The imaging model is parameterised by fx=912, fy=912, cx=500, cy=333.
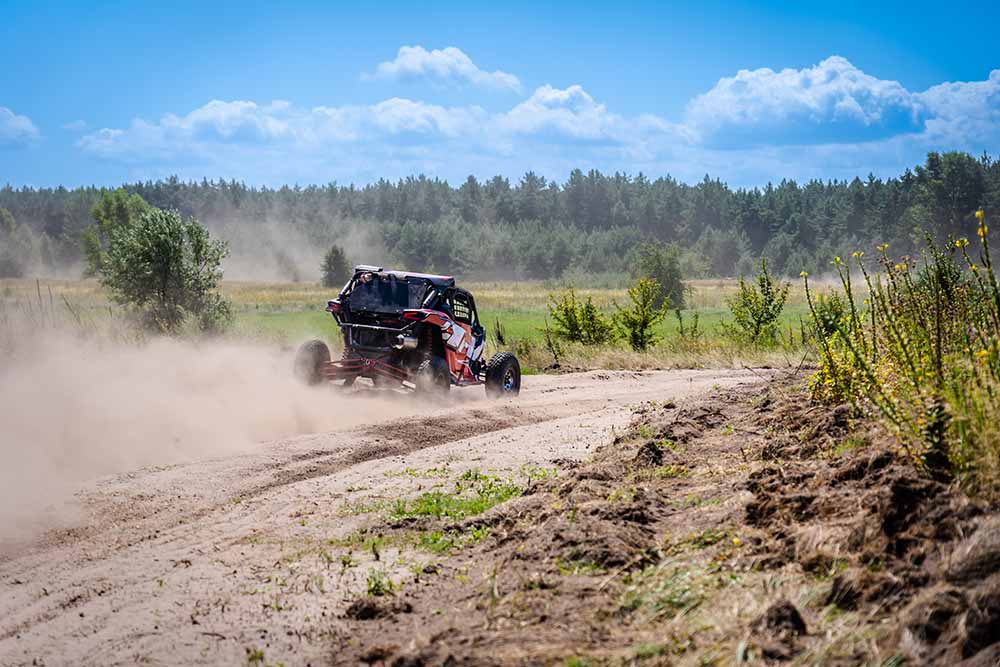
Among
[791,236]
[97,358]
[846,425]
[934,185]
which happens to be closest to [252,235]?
[791,236]

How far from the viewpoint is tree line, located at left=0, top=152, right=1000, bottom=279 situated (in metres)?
104

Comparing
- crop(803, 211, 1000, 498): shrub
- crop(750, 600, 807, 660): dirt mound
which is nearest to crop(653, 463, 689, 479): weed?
crop(803, 211, 1000, 498): shrub

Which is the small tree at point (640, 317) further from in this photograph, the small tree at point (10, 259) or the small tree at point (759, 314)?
the small tree at point (10, 259)

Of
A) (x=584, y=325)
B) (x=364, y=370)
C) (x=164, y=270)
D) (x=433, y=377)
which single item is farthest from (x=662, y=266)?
(x=364, y=370)

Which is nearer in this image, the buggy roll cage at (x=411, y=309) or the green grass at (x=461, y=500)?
the green grass at (x=461, y=500)

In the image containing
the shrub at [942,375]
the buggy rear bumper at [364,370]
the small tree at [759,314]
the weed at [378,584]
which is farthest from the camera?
the small tree at [759,314]

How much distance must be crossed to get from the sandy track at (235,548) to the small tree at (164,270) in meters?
21.0

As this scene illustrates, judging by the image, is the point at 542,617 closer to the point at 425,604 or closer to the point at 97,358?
the point at 425,604

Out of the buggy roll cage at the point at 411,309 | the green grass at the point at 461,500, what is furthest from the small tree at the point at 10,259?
the green grass at the point at 461,500

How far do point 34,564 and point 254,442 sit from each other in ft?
17.2

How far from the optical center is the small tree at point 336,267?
85688mm

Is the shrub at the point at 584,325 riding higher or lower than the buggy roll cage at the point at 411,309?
lower

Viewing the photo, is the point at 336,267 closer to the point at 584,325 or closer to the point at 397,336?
the point at 584,325

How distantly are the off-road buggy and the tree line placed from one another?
259 ft
